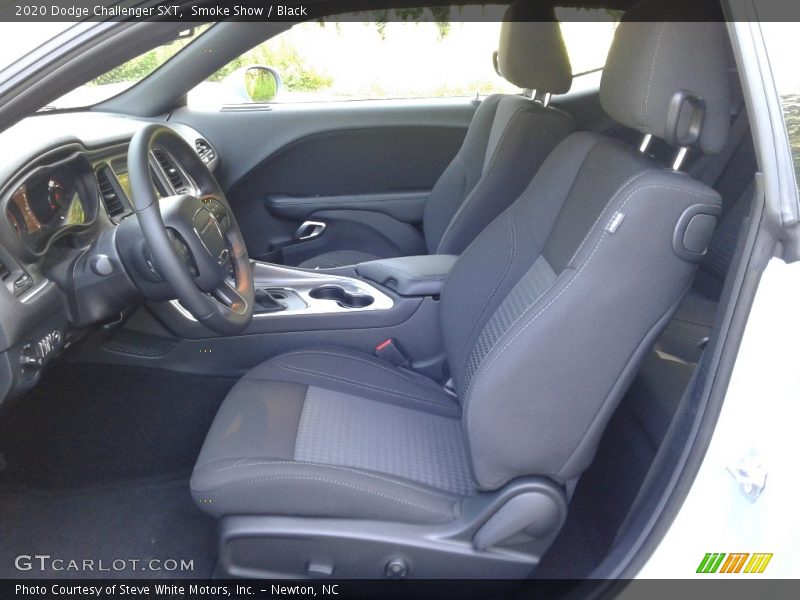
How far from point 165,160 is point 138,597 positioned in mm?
1040

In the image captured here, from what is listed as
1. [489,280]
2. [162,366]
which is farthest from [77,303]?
[489,280]

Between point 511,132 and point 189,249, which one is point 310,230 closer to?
point 511,132

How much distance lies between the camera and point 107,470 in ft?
6.54

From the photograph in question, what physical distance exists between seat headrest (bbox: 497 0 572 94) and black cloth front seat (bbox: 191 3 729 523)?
1.27ft

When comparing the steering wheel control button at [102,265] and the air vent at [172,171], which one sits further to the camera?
the air vent at [172,171]

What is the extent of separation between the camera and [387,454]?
4.94 ft

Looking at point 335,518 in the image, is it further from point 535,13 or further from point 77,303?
point 535,13

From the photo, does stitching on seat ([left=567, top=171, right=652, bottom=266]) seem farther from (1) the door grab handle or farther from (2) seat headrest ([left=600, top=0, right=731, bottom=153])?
(1) the door grab handle

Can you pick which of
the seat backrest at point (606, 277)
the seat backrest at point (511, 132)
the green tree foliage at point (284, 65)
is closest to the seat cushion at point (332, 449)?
the seat backrest at point (606, 277)

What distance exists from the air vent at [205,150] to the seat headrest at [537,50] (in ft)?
4.23

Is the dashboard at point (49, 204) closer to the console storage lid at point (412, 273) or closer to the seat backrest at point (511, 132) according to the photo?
the console storage lid at point (412, 273)

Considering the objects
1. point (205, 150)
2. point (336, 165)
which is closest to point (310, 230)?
point (336, 165)

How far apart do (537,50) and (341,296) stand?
854 millimetres

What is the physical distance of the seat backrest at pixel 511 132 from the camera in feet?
6.61
